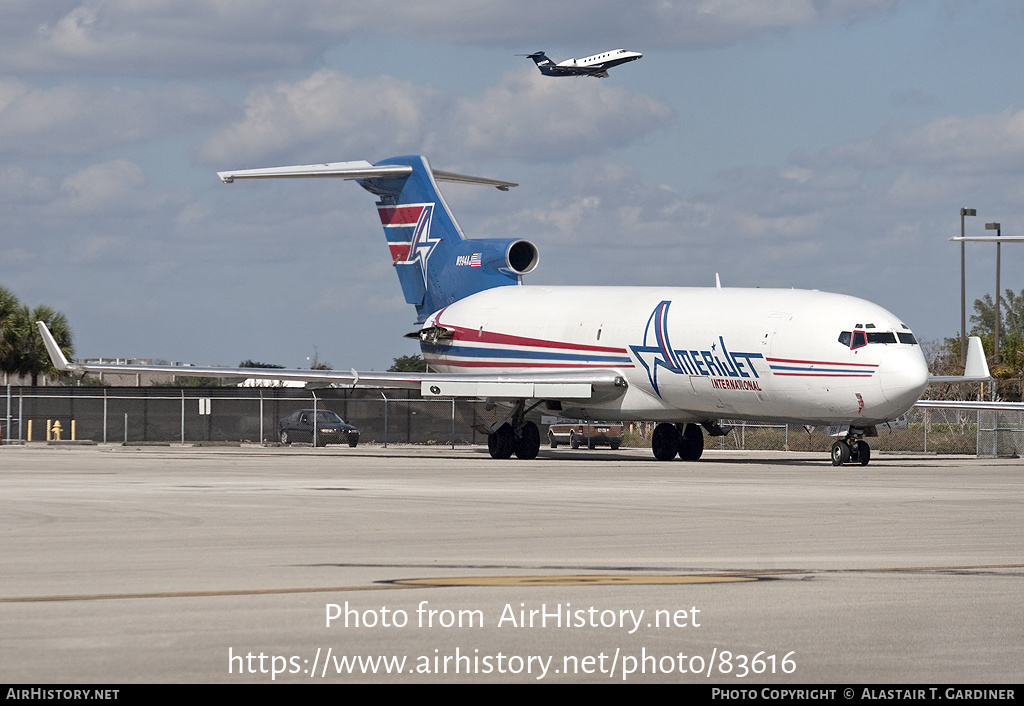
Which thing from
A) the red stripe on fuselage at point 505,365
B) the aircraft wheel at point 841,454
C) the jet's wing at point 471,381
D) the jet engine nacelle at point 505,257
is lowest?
the aircraft wheel at point 841,454

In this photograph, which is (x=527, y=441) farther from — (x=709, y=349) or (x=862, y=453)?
(x=862, y=453)

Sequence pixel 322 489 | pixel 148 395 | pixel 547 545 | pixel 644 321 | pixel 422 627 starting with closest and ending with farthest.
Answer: pixel 422 627 < pixel 547 545 < pixel 322 489 < pixel 644 321 < pixel 148 395

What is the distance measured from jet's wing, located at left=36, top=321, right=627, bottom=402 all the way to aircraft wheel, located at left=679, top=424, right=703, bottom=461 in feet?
9.28

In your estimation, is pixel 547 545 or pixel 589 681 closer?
pixel 589 681

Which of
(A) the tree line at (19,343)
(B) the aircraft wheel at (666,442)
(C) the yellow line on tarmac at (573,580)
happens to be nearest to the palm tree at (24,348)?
(A) the tree line at (19,343)

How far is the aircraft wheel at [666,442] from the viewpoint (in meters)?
39.9

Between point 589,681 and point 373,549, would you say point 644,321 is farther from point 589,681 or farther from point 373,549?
point 589,681

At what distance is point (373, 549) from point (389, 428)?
43699 millimetres

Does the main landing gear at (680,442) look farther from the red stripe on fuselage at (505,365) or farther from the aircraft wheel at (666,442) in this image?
the red stripe on fuselage at (505,365)

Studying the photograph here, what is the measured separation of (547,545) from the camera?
14219mm

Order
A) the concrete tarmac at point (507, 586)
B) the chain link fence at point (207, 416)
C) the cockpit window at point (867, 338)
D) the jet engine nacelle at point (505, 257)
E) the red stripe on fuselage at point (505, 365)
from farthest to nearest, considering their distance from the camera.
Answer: the chain link fence at point (207, 416) < the jet engine nacelle at point (505, 257) < the red stripe on fuselage at point (505, 365) < the cockpit window at point (867, 338) < the concrete tarmac at point (507, 586)

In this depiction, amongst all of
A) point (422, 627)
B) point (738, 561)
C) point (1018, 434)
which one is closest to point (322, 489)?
point (738, 561)

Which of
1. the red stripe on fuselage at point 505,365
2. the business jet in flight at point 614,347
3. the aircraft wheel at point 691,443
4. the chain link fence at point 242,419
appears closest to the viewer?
the business jet in flight at point 614,347

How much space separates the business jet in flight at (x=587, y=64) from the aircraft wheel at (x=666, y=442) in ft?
83.4
